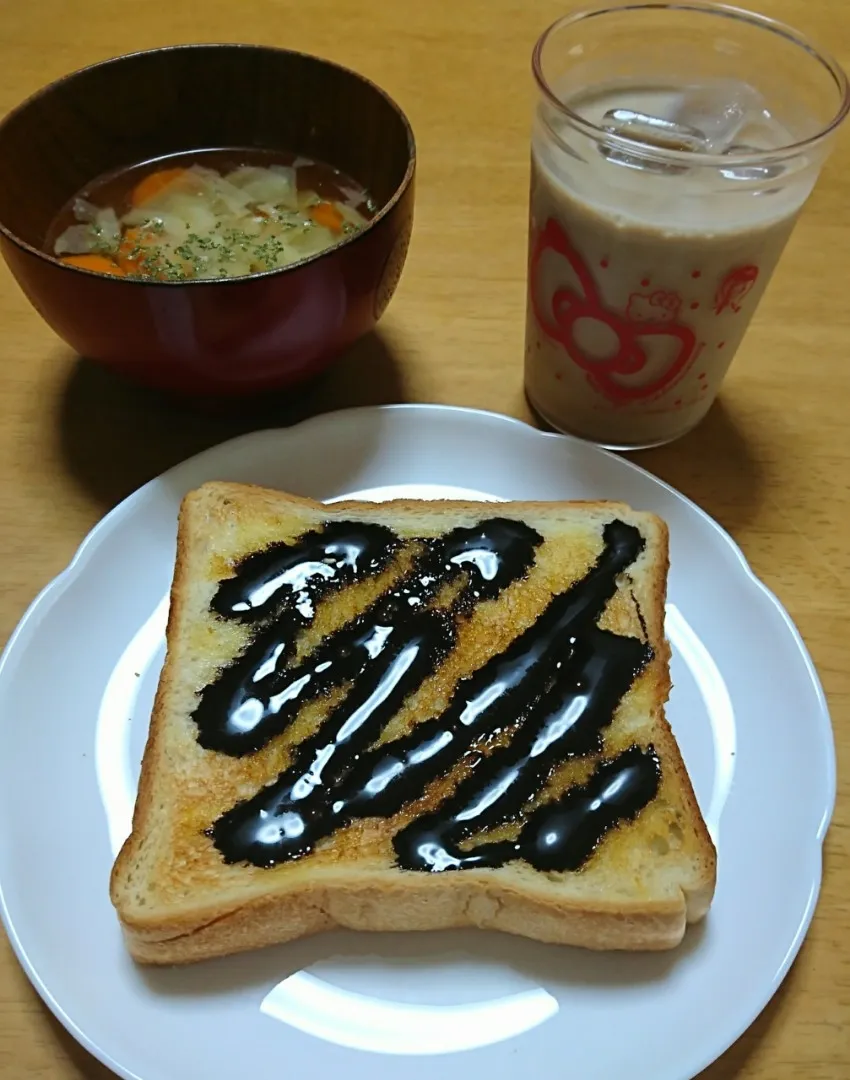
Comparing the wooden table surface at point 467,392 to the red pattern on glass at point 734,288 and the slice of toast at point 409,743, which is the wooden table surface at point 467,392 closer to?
the slice of toast at point 409,743

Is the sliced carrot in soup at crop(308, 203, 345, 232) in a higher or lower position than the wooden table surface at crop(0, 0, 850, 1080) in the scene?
higher

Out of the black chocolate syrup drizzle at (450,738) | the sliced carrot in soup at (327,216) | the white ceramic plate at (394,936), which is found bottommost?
the white ceramic plate at (394,936)

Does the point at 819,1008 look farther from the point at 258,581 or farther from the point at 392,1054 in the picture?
the point at 258,581

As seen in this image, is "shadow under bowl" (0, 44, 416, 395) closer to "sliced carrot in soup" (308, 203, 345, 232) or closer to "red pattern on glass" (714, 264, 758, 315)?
"sliced carrot in soup" (308, 203, 345, 232)

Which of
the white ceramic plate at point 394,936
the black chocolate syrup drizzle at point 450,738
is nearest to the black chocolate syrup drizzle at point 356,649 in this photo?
the black chocolate syrup drizzle at point 450,738

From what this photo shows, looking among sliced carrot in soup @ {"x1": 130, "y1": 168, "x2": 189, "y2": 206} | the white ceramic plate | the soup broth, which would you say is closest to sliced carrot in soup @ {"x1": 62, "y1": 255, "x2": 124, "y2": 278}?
the soup broth

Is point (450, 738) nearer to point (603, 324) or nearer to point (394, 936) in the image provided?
point (394, 936)
